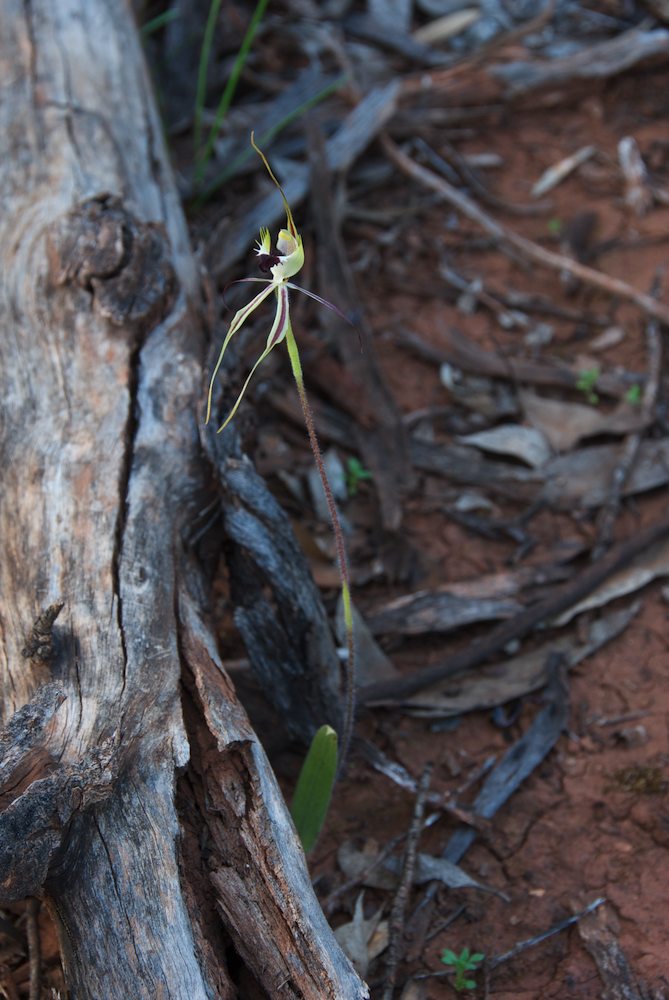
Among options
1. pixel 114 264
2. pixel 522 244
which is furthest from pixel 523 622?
pixel 522 244

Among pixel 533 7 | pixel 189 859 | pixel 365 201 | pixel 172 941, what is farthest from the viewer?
pixel 533 7

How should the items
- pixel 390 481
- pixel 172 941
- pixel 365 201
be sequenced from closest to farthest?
pixel 172 941 < pixel 390 481 < pixel 365 201

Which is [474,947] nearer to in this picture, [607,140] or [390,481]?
[390,481]

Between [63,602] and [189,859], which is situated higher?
[63,602]

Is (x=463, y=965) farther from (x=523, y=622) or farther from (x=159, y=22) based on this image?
(x=159, y=22)

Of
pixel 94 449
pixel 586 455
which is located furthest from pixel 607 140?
pixel 94 449

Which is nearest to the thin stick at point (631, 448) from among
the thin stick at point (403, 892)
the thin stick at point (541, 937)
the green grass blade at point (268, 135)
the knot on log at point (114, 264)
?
the thin stick at point (403, 892)
